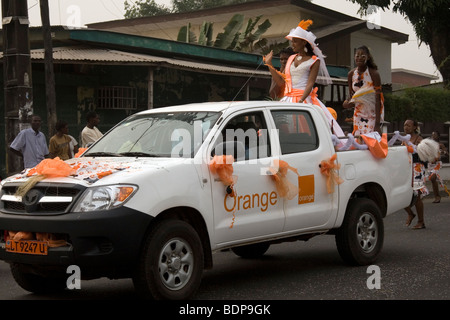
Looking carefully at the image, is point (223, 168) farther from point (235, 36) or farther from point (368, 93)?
point (235, 36)

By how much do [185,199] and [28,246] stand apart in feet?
4.23

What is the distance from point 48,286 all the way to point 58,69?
1128cm

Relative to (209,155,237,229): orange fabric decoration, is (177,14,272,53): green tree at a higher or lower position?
higher

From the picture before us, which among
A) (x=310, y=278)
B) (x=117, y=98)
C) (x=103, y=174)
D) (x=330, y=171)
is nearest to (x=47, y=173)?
(x=103, y=174)

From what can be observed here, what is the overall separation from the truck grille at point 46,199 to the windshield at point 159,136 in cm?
102

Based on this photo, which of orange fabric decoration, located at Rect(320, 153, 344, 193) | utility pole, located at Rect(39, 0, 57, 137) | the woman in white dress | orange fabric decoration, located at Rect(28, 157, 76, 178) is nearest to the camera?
orange fabric decoration, located at Rect(28, 157, 76, 178)

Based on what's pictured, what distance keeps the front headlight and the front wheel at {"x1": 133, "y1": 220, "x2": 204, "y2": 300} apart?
0.39m

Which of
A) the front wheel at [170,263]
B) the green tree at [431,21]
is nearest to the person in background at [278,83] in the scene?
the front wheel at [170,263]

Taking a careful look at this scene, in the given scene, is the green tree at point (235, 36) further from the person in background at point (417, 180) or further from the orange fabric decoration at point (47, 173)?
the orange fabric decoration at point (47, 173)

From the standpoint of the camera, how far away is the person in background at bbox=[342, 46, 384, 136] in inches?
393

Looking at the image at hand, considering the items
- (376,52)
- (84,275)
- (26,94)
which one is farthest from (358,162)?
(376,52)

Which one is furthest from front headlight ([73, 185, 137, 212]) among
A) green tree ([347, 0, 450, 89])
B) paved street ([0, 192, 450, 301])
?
green tree ([347, 0, 450, 89])

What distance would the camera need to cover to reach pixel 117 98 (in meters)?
18.8

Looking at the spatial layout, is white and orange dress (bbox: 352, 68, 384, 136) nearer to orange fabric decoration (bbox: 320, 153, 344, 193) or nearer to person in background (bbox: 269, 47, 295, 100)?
person in background (bbox: 269, 47, 295, 100)
